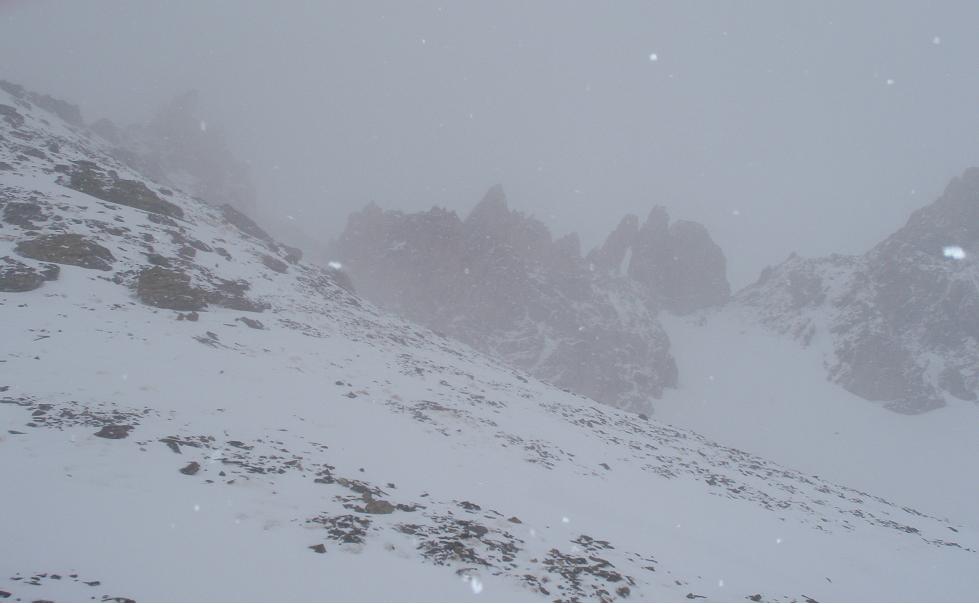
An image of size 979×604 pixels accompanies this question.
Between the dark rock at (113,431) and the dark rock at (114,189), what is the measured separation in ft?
87.1

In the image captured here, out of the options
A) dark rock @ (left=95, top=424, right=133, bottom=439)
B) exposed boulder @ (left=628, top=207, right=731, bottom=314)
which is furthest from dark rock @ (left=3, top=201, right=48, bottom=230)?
exposed boulder @ (left=628, top=207, right=731, bottom=314)

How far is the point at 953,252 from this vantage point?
246 feet

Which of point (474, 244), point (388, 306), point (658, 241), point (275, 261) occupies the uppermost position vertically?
point (658, 241)

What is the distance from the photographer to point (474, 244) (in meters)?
70.3

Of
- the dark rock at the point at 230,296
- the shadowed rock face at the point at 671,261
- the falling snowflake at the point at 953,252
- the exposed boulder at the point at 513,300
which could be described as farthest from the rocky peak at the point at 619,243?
the dark rock at the point at 230,296

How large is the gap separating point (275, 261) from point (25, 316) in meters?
19.4

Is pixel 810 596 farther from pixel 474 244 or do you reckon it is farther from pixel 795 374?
pixel 795 374

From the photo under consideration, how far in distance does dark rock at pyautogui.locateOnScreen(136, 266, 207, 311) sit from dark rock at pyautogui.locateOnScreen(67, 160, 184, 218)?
1228 centimetres

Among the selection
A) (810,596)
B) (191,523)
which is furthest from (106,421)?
(810,596)

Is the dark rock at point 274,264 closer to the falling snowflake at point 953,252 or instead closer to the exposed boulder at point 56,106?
the exposed boulder at point 56,106

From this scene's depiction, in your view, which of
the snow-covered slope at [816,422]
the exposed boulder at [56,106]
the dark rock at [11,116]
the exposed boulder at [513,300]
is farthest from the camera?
the exposed boulder at [513,300]

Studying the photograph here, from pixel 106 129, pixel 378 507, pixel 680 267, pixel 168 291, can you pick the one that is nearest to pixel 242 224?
pixel 168 291

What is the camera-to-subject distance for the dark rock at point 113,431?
33.5 feet

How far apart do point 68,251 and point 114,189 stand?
1266cm
